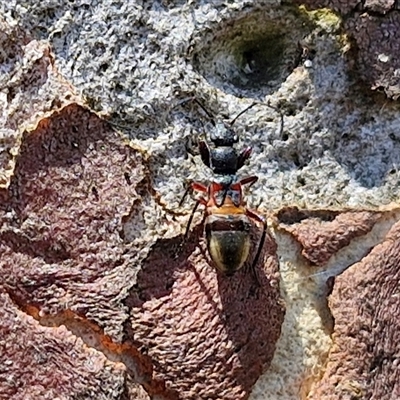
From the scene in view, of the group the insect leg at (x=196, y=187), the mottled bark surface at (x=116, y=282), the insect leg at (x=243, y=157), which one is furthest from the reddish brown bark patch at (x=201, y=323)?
the insect leg at (x=243, y=157)

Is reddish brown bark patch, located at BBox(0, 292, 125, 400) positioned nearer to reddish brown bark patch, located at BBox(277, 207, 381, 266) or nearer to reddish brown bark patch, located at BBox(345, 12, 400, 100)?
reddish brown bark patch, located at BBox(277, 207, 381, 266)

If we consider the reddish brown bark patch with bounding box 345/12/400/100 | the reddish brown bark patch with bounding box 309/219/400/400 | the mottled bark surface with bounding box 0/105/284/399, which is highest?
the reddish brown bark patch with bounding box 345/12/400/100

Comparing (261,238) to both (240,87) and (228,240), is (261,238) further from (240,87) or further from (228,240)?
(240,87)

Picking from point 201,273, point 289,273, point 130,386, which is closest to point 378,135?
point 289,273

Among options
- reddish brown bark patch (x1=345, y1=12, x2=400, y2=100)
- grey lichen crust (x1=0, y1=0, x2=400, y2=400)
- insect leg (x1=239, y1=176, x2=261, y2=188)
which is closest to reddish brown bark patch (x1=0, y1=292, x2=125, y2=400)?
grey lichen crust (x1=0, y1=0, x2=400, y2=400)

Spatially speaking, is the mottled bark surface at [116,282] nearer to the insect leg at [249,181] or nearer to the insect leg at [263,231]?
the insect leg at [263,231]

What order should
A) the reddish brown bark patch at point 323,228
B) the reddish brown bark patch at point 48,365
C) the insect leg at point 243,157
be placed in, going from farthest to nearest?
the insect leg at point 243,157
the reddish brown bark patch at point 323,228
the reddish brown bark patch at point 48,365
